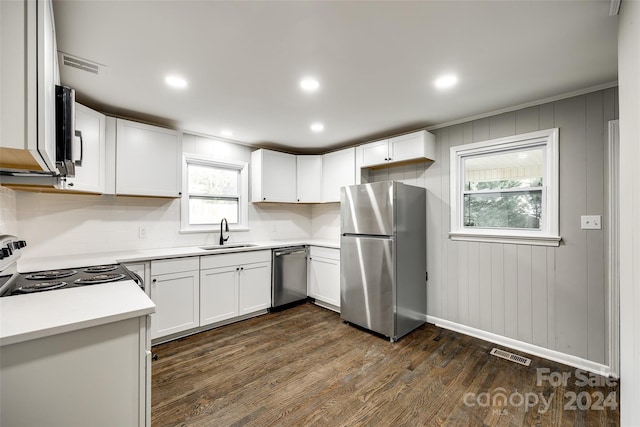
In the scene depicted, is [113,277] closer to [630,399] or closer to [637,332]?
[637,332]

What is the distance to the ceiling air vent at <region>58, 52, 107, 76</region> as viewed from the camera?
186cm

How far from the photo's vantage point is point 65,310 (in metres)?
1.12

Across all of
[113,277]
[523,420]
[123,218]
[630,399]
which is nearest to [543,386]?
[523,420]

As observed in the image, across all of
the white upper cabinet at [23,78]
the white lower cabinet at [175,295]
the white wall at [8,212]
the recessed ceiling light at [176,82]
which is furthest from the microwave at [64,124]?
the white lower cabinet at [175,295]

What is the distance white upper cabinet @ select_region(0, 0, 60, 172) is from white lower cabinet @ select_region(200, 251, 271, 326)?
2.21 meters

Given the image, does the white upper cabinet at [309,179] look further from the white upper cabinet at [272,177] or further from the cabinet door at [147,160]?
the cabinet door at [147,160]

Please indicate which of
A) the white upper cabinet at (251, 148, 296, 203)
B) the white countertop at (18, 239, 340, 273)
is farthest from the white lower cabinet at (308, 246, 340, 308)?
the white countertop at (18, 239, 340, 273)

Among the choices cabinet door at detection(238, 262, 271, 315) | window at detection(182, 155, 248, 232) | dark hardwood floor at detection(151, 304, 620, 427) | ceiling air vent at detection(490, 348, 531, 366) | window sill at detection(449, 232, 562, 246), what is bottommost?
dark hardwood floor at detection(151, 304, 620, 427)

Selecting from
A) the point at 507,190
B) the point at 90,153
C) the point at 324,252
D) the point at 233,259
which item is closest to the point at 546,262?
the point at 507,190

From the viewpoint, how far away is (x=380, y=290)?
2.97 metres

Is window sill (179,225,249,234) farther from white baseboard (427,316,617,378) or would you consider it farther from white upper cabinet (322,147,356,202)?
white baseboard (427,316,617,378)

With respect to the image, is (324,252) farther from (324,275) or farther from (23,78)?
(23,78)

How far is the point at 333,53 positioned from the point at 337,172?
224 cm

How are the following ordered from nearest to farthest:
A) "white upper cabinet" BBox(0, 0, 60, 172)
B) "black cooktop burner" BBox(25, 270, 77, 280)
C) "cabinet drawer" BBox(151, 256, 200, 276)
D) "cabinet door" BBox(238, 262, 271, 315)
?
"white upper cabinet" BBox(0, 0, 60, 172), "black cooktop burner" BBox(25, 270, 77, 280), "cabinet drawer" BBox(151, 256, 200, 276), "cabinet door" BBox(238, 262, 271, 315)
